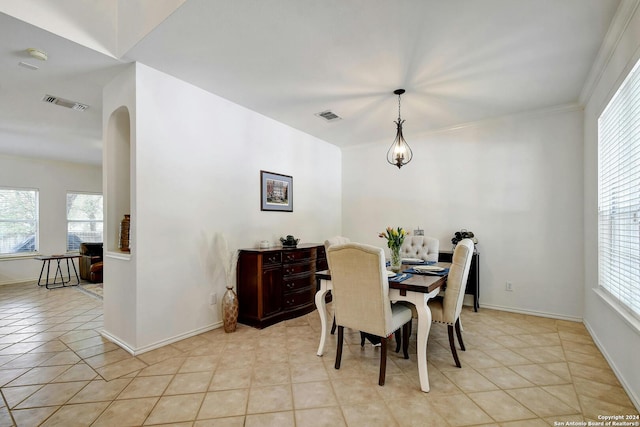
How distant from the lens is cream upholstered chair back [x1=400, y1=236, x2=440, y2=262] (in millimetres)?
3709

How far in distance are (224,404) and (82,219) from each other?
7478mm

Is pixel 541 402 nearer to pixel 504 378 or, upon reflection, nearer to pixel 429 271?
pixel 504 378

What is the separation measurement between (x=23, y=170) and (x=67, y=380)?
6.39m

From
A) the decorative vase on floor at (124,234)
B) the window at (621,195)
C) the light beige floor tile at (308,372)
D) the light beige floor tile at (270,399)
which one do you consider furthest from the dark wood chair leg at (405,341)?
the decorative vase on floor at (124,234)

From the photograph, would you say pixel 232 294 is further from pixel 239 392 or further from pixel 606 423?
pixel 606 423

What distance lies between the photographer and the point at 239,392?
2117 millimetres

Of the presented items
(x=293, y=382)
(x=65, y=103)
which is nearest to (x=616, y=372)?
(x=293, y=382)

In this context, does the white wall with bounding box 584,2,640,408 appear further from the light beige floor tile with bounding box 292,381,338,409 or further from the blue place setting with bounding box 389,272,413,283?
the light beige floor tile with bounding box 292,381,338,409

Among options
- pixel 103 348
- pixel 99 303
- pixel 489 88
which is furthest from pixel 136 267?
pixel 489 88

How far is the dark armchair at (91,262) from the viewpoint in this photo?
611 cm

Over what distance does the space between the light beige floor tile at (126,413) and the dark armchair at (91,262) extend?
522cm

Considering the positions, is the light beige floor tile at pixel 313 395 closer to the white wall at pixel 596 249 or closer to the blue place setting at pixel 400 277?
the blue place setting at pixel 400 277

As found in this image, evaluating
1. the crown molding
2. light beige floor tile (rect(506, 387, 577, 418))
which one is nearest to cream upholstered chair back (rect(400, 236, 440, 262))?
light beige floor tile (rect(506, 387, 577, 418))

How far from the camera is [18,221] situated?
6.32 metres
